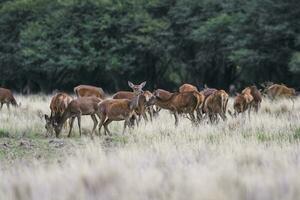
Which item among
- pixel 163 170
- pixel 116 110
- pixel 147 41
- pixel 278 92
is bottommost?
pixel 278 92

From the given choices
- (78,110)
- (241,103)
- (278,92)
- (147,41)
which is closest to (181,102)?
(241,103)

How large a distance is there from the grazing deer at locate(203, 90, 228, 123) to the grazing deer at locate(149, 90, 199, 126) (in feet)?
1.16

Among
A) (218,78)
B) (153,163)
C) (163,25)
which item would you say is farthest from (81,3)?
(153,163)

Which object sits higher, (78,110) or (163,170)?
(78,110)

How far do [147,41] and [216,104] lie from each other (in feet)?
72.3

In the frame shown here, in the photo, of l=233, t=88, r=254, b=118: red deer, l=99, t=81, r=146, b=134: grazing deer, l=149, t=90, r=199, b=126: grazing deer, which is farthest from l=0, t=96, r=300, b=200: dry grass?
l=233, t=88, r=254, b=118: red deer

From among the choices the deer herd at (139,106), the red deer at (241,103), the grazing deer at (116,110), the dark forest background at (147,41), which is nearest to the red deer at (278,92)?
the deer herd at (139,106)

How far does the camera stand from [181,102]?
1698cm

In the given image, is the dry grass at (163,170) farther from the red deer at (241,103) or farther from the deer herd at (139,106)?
the red deer at (241,103)

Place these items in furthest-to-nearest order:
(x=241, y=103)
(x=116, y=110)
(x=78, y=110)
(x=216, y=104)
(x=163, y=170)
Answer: (x=241, y=103) → (x=216, y=104) → (x=78, y=110) → (x=116, y=110) → (x=163, y=170)

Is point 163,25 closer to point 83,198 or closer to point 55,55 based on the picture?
point 55,55

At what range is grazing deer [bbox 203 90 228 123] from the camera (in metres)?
16.8

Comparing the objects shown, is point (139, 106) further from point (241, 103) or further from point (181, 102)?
point (241, 103)

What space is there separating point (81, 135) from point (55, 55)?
2643cm
